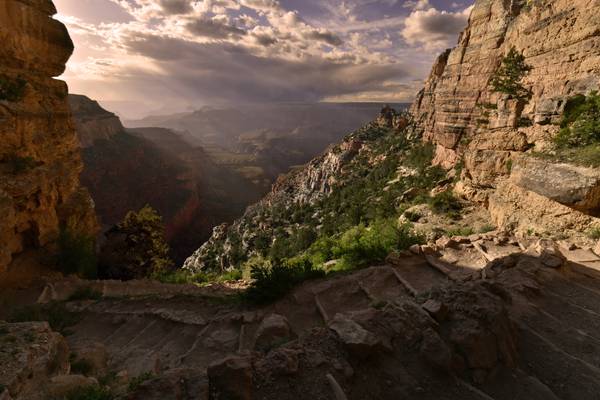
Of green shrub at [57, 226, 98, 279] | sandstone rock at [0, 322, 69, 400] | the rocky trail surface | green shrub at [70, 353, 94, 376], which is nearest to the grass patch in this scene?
the rocky trail surface

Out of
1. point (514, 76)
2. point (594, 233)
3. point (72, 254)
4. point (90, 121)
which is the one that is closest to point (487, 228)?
point (594, 233)

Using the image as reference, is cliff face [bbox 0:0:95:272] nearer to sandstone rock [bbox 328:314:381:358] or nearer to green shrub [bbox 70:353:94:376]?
green shrub [bbox 70:353:94:376]

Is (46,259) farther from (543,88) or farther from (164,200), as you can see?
(164,200)

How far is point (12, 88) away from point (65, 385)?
45.4 feet

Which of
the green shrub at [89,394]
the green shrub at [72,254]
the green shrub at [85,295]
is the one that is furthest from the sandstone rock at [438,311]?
the green shrub at [72,254]

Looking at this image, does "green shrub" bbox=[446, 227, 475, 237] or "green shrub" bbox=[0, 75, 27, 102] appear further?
"green shrub" bbox=[446, 227, 475, 237]

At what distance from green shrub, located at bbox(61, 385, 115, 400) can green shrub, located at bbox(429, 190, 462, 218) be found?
16469 mm

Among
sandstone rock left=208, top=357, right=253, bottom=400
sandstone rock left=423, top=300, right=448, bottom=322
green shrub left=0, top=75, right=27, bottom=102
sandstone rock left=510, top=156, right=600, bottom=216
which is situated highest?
green shrub left=0, top=75, right=27, bottom=102

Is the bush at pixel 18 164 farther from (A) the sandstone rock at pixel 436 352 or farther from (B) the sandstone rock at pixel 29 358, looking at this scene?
(A) the sandstone rock at pixel 436 352

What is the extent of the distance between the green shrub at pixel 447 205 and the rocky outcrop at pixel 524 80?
4.97 feet

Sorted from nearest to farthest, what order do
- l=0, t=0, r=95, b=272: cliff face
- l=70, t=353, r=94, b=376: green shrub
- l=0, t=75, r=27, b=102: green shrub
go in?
l=70, t=353, r=94, b=376: green shrub → l=0, t=0, r=95, b=272: cliff face → l=0, t=75, r=27, b=102: green shrub

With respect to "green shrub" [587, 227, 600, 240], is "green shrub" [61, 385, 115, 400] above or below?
below

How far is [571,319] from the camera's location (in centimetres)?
528

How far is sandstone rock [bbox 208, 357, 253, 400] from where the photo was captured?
125 inches
